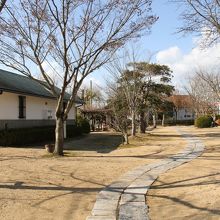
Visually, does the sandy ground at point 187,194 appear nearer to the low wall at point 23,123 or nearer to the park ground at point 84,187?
the park ground at point 84,187

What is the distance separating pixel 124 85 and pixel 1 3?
21808 millimetres

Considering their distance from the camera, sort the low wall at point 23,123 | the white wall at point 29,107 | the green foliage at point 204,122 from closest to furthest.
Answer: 1. the low wall at point 23,123
2. the white wall at point 29,107
3. the green foliage at point 204,122

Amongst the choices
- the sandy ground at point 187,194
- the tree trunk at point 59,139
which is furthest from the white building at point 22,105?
the sandy ground at point 187,194

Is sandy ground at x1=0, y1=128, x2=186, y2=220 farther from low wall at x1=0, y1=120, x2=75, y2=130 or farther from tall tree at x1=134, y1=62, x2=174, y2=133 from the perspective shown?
tall tree at x1=134, y1=62, x2=174, y2=133

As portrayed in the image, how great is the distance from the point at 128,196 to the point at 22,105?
17190 millimetres

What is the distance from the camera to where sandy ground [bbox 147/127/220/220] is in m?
7.92

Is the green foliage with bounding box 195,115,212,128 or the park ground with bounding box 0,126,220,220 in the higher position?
the green foliage with bounding box 195,115,212,128

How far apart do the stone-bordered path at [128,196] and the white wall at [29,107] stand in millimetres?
11387

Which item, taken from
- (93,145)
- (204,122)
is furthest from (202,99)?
(93,145)

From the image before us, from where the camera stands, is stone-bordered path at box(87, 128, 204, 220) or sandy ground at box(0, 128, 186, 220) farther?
sandy ground at box(0, 128, 186, 220)

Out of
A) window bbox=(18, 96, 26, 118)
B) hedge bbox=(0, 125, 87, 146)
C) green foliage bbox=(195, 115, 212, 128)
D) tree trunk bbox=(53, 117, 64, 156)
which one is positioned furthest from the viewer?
green foliage bbox=(195, 115, 212, 128)

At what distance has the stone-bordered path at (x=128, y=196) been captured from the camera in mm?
7837

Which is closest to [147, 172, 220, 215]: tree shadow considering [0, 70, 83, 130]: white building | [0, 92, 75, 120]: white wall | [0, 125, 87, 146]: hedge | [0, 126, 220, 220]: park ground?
[0, 126, 220, 220]: park ground

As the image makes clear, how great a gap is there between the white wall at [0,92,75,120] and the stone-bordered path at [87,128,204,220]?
1139cm
